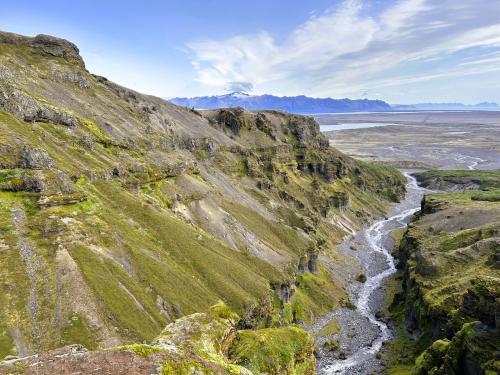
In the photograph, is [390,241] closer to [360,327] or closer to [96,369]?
[360,327]

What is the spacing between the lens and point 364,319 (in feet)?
304

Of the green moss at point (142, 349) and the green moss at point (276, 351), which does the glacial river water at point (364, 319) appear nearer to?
the green moss at point (276, 351)

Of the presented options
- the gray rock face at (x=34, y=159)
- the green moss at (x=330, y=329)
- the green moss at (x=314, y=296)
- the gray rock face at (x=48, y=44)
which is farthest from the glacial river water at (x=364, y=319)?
the gray rock face at (x=48, y=44)

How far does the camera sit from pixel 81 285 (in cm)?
5394

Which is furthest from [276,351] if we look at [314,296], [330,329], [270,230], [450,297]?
[270,230]

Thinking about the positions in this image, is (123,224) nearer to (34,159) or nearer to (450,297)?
(34,159)

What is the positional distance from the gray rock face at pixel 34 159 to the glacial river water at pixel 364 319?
215ft

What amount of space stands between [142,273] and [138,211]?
61.7 ft

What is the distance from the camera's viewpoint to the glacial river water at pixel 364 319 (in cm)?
7356

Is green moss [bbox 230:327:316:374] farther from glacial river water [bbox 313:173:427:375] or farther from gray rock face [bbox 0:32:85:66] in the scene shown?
gray rock face [bbox 0:32:85:66]

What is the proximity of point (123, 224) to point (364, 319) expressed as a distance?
62540 millimetres

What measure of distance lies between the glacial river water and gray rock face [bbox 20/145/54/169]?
65530 millimetres

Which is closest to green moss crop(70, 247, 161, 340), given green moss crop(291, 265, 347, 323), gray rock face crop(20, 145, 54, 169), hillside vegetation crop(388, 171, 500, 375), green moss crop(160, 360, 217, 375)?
Result: gray rock face crop(20, 145, 54, 169)

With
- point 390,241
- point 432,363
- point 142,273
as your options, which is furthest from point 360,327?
point 390,241
